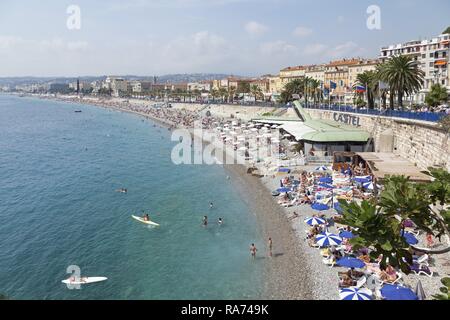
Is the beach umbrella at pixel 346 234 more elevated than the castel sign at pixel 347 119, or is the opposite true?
the castel sign at pixel 347 119

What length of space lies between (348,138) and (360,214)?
31.0 meters

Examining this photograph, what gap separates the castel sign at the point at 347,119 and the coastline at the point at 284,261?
672 inches

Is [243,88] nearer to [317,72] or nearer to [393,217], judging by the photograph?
[317,72]

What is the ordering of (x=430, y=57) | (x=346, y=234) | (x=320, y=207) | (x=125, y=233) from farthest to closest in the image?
(x=430, y=57), (x=125, y=233), (x=320, y=207), (x=346, y=234)

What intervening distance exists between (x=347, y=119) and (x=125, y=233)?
1217 inches

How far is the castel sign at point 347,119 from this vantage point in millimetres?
42250

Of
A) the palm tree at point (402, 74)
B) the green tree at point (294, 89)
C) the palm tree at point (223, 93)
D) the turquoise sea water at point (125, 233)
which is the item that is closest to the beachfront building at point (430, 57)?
the green tree at point (294, 89)

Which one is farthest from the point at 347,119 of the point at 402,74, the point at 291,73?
the point at 291,73

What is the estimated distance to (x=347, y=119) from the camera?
1784 inches

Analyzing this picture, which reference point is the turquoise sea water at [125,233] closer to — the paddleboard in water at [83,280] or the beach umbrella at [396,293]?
the paddleboard in water at [83,280]

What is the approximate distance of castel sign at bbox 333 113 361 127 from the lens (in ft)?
139

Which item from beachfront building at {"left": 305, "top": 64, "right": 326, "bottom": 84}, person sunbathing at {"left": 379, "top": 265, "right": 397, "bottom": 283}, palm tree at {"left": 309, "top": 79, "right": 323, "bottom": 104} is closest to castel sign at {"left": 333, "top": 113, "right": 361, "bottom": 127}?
palm tree at {"left": 309, "top": 79, "right": 323, "bottom": 104}

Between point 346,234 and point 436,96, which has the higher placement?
point 436,96

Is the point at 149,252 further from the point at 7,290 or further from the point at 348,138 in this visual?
the point at 348,138
